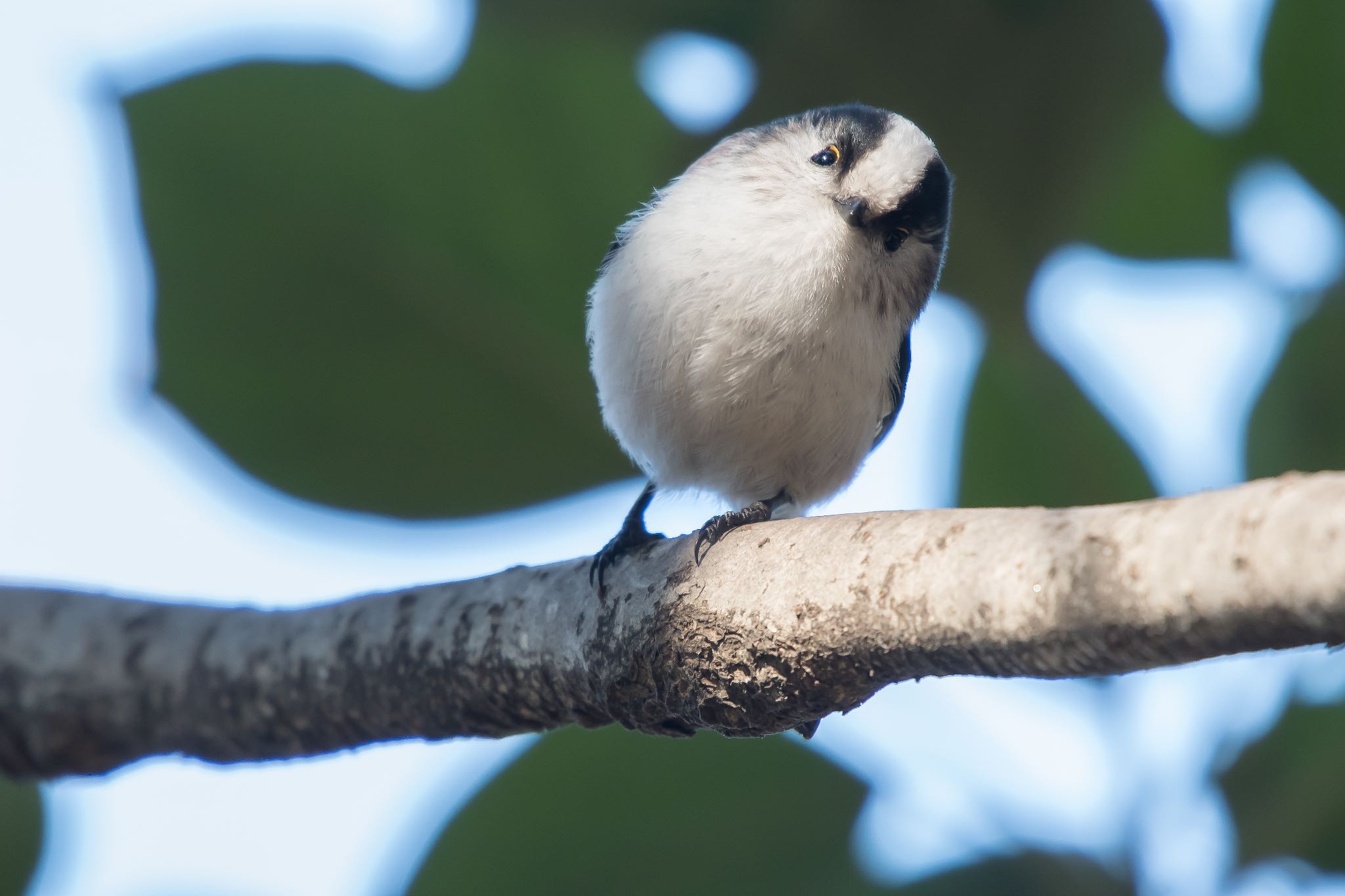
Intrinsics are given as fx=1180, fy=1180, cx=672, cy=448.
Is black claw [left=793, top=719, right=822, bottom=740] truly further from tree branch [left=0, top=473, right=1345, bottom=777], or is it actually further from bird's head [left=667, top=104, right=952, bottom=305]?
bird's head [left=667, top=104, right=952, bottom=305]

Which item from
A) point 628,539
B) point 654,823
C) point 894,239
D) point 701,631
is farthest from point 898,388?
point 701,631

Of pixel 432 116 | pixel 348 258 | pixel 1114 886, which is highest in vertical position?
pixel 432 116

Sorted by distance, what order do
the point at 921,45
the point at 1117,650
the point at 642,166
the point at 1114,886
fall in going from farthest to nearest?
the point at 642,166 → the point at 921,45 → the point at 1114,886 → the point at 1117,650

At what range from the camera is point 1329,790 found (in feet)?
5.94

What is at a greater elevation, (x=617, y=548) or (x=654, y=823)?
(x=617, y=548)

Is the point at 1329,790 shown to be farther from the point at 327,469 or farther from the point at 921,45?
the point at 327,469

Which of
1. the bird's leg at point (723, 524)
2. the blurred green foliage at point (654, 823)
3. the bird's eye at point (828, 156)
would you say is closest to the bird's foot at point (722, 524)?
the bird's leg at point (723, 524)

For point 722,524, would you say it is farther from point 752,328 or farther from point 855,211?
point 855,211

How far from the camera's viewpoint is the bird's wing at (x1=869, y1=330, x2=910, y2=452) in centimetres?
232

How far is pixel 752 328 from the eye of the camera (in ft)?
6.64

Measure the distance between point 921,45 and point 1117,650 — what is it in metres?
1.47

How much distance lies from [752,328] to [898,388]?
0.47 m

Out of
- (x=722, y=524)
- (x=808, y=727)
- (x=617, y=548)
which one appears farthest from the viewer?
(x=617, y=548)

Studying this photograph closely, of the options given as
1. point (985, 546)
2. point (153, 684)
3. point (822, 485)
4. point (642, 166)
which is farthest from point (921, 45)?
point (153, 684)
